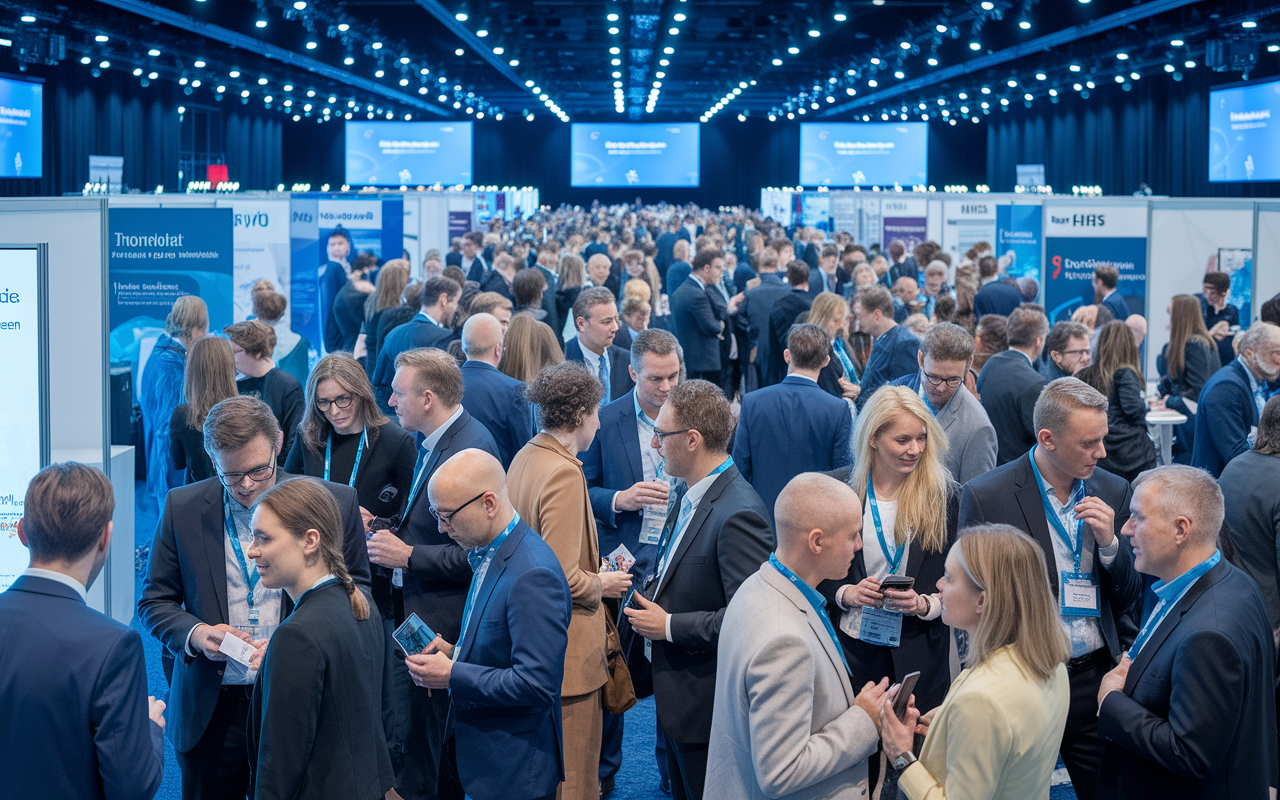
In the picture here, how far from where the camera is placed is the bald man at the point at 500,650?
259 centimetres

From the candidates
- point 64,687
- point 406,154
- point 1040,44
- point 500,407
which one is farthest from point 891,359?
point 406,154

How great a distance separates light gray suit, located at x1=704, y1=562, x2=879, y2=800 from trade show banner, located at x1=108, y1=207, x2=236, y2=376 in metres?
5.24

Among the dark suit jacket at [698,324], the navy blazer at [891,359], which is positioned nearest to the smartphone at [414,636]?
the navy blazer at [891,359]

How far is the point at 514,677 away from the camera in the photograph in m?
2.56

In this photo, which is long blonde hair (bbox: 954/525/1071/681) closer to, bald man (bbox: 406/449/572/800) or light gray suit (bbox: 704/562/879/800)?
light gray suit (bbox: 704/562/879/800)

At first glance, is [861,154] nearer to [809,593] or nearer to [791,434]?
[791,434]

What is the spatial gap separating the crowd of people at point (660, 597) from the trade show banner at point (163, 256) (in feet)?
6.71

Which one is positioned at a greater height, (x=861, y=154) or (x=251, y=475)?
(x=861, y=154)

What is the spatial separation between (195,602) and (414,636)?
0.66 m

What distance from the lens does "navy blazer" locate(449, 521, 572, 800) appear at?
2580 mm

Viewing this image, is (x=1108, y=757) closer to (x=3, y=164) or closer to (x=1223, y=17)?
(x=1223, y=17)

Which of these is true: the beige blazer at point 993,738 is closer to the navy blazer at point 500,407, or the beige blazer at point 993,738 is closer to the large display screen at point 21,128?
the navy blazer at point 500,407

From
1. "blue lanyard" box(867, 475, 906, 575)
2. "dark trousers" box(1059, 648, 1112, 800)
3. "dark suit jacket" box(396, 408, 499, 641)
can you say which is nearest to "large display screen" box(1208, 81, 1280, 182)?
"dark trousers" box(1059, 648, 1112, 800)

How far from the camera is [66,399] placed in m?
3.97
